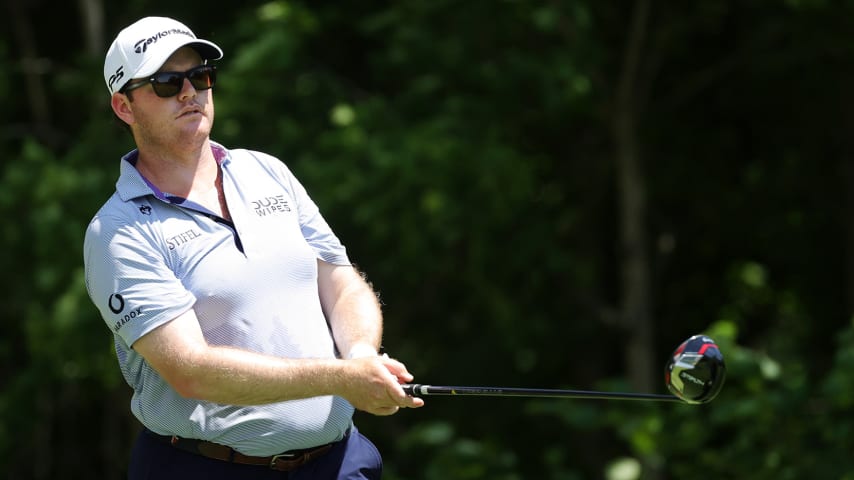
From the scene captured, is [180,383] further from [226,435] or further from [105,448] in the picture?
[105,448]

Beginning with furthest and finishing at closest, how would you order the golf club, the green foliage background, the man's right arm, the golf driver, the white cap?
the green foliage background, the golf driver, the white cap, the golf club, the man's right arm

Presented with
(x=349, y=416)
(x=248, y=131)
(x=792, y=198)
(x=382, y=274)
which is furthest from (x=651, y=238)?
(x=349, y=416)

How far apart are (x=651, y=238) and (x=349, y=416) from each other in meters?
7.27

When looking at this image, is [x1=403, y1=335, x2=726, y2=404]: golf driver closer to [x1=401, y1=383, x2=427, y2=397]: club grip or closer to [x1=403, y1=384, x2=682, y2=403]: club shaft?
[x1=403, y1=384, x2=682, y2=403]: club shaft

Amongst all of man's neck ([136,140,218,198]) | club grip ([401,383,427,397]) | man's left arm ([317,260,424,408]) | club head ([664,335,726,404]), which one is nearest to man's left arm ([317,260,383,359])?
man's left arm ([317,260,424,408])

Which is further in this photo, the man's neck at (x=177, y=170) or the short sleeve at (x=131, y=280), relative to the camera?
the man's neck at (x=177, y=170)

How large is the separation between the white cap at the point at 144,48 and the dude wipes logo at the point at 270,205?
0.40m

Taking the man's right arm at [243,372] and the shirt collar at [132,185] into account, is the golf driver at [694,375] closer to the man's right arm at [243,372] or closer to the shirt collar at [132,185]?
the man's right arm at [243,372]

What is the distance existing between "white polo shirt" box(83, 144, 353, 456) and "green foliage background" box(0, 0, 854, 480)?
13.9 ft

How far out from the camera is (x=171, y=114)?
302 centimetres

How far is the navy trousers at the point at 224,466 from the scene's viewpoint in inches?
116

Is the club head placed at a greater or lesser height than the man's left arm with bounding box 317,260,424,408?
lesser

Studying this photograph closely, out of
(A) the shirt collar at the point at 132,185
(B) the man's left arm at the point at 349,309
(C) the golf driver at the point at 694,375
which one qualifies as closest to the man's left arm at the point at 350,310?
(B) the man's left arm at the point at 349,309

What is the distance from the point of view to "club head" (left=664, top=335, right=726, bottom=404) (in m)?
3.14
